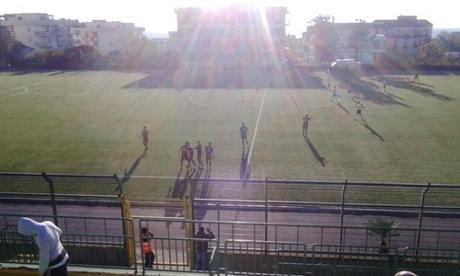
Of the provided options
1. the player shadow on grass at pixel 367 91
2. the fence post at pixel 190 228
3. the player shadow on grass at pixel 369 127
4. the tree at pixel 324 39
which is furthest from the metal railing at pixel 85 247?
the tree at pixel 324 39

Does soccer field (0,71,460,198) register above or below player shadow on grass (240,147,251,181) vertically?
above

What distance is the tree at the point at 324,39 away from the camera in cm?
6538

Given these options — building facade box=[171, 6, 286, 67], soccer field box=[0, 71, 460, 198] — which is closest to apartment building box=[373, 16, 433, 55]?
building facade box=[171, 6, 286, 67]

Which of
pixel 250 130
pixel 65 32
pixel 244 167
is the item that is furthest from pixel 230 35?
pixel 244 167

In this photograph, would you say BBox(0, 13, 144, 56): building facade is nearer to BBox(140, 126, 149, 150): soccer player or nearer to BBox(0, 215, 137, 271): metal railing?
BBox(140, 126, 149, 150): soccer player

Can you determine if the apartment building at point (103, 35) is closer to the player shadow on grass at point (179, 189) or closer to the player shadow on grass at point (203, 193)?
the player shadow on grass at point (179, 189)

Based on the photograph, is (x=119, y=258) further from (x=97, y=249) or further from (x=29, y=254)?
(x=29, y=254)

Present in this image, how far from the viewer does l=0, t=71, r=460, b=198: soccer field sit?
16625 millimetres

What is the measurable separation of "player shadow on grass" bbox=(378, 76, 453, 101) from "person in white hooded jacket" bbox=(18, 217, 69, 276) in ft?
101

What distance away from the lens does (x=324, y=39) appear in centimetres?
6619

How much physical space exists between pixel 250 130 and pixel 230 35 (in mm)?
44044

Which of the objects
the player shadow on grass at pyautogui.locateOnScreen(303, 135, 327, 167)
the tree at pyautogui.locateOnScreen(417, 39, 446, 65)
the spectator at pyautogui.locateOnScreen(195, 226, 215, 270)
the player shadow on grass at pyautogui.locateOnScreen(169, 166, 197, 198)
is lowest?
the player shadow on grass at pyautogui.locateOnScreen(169, 166, 197, 198)

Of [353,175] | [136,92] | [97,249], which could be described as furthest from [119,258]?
[136,92]

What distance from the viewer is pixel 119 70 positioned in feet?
184
